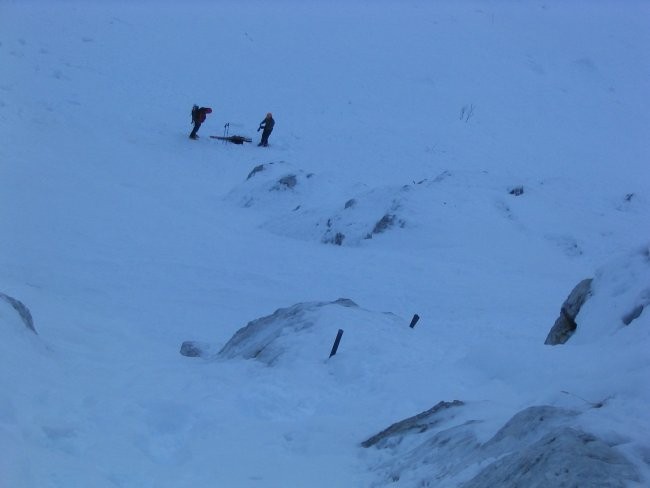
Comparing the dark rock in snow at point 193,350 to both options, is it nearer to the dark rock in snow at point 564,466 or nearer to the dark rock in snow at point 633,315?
the dark rock in snow at point 633,315

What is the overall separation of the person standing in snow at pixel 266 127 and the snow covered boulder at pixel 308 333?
45.9ft

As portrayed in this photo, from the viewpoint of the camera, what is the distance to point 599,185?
814 inches

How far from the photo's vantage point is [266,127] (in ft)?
73.6

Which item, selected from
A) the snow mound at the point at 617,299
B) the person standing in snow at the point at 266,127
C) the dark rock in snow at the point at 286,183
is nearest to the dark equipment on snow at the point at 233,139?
the person standing in snow at the point at 266,127

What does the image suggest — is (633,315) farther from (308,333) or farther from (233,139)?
(233,139)

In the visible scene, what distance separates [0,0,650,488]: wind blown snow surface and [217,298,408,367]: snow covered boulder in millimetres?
32

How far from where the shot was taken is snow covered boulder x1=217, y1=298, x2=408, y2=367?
306 inches

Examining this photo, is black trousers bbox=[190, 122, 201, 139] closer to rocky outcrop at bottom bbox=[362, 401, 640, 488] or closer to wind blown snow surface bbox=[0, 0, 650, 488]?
wind blown snow surface bbox=[0, 0, 650, 488]

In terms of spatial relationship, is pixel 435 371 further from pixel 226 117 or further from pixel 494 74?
pixel 494 74

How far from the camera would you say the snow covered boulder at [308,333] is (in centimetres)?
776

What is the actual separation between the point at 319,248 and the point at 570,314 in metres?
7.29

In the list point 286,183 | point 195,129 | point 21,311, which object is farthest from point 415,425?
point 195,129

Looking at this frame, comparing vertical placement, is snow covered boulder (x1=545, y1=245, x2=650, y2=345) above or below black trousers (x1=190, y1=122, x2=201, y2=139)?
above

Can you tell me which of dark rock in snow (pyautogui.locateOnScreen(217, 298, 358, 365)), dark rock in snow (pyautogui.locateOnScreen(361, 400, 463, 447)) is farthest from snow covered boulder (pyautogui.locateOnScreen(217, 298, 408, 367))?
dark rock in snow (pyautogui.locateOnScreen(361, 400, 463, 447))
